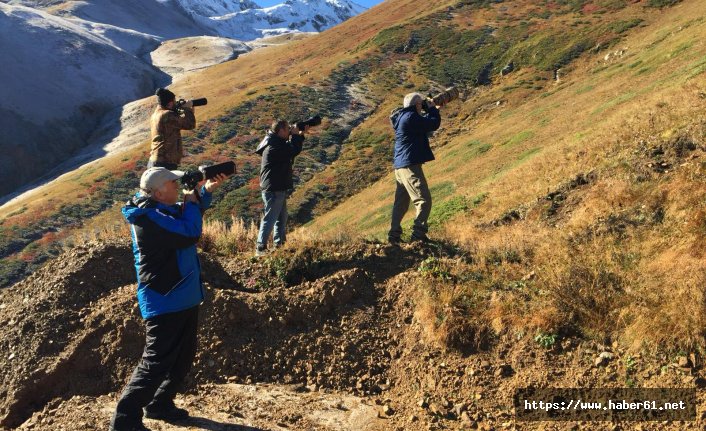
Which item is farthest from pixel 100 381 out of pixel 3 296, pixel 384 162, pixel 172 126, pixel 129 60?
pixel 129 60

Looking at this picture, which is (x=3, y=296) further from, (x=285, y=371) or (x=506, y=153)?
(x=506, y=153)

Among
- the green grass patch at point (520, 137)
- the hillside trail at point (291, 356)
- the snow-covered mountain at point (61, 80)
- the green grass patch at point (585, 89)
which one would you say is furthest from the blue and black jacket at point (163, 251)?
the snow-covered mountain at point (61, 80)

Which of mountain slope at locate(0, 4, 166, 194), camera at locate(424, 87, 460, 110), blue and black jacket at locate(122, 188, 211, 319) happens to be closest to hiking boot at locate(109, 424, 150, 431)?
blue and black jacket at locate(122, 188, 211, 319)

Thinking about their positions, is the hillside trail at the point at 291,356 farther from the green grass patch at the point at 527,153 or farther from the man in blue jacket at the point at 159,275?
the green grass patch at the point at 527,153

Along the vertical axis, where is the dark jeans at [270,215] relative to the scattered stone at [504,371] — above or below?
above

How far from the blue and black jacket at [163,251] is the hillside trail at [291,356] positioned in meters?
1.27

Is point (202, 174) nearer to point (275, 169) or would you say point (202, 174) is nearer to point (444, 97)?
point (275, 169)

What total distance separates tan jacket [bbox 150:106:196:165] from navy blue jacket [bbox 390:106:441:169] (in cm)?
323

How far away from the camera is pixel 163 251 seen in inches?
175

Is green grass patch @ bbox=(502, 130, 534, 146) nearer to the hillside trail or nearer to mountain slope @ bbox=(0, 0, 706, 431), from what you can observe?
mountain slope @ bbox=(0, 0, 706, 431)

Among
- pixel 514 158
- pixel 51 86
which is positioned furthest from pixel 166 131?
pixel 51 86

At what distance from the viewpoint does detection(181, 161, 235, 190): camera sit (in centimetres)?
477

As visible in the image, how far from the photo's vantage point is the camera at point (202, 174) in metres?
4.77

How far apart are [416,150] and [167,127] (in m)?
3.81
